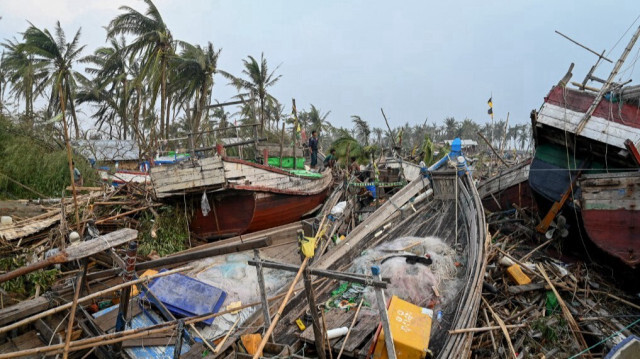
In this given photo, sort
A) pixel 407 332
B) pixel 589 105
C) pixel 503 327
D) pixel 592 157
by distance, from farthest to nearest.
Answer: pixel 592 157, pixel 589 105, pixel 503 327, pixel 407 332

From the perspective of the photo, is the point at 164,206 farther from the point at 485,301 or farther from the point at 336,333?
the point at 485,301

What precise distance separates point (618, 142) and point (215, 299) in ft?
25.4

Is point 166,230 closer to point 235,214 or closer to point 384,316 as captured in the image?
point 235,214

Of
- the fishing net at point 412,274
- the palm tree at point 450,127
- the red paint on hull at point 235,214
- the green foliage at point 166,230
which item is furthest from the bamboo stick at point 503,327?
the palm tree at point 450,127

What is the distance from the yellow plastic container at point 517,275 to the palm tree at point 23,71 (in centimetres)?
2347

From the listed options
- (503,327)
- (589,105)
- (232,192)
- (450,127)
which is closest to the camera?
(503,327)

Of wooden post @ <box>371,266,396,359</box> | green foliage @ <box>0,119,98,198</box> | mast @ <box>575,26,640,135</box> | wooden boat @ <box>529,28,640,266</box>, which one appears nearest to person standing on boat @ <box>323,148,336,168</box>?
wooden boat @ <box>529,28,640,266</box>

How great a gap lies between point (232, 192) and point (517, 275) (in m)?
6.37

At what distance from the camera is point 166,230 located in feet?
27.3

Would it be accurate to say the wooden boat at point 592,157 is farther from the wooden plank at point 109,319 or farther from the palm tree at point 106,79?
the palm tree at point 106,79

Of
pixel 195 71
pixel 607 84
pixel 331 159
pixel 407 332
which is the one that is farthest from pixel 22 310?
pixel 195 71

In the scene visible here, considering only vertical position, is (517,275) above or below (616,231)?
below

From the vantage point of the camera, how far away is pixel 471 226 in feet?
19.5

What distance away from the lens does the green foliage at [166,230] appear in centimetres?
802
